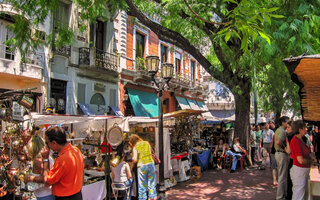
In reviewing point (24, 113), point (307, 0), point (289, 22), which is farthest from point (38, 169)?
point (307, 0)

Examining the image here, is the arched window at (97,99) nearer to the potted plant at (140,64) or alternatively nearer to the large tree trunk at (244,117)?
the potted plant at (140,64)

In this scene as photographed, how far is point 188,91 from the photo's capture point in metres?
25.2

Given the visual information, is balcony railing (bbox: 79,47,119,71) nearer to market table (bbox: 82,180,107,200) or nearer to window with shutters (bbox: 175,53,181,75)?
window with shutters (bbox: 175,53,181,75)

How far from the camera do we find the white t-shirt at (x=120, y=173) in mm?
6370

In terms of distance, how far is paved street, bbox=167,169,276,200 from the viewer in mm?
7352

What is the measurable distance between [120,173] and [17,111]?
8.96 feet

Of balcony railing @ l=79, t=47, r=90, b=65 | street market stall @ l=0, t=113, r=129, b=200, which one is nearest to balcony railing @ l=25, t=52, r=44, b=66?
balcony railing @ l=79, t=47, r=90, b=65

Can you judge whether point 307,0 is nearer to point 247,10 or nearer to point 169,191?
point 247,10

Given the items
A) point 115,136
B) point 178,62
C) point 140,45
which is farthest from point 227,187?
point 178,62

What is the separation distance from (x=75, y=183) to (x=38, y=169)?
0.70 meters

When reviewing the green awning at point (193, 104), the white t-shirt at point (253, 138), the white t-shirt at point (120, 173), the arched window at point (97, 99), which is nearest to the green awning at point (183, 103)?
the green awning at point (193, 104)

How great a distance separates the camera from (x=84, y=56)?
48.0 ft

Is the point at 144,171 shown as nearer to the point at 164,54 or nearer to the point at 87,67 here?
the point at 87,67

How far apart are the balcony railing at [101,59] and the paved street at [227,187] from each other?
848 centimetres
